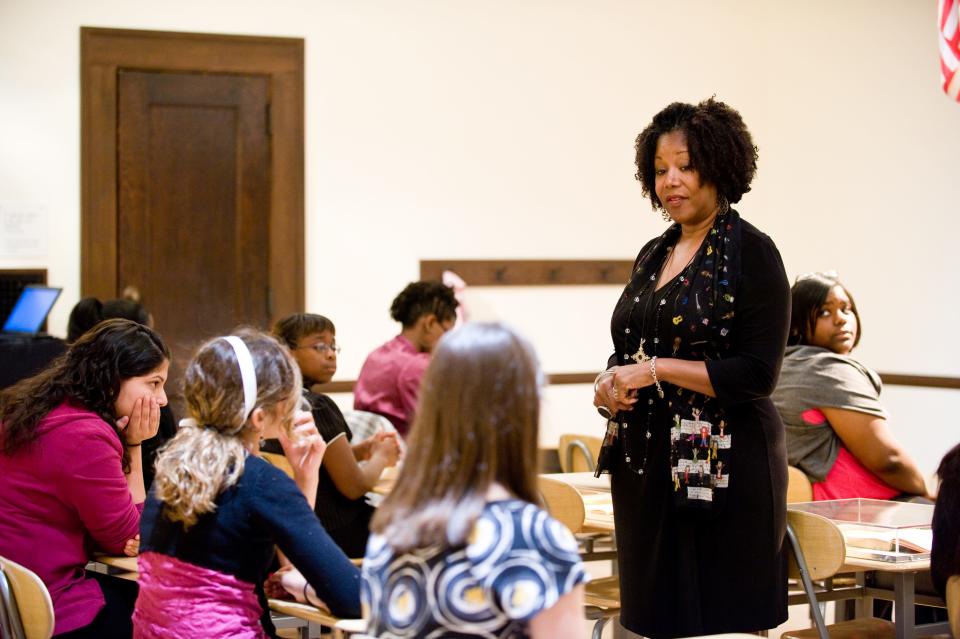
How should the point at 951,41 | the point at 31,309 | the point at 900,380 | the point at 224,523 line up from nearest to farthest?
the point at 224,523, the point at 951,41, the point at 31,309, the point at 900,380

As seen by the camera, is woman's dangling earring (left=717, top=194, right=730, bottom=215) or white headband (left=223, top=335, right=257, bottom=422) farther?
woman's dangling earring (left=717, top=194, right=730, bottom=215)

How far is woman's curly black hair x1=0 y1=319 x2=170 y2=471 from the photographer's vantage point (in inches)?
107

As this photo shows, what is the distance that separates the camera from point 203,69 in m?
5.93

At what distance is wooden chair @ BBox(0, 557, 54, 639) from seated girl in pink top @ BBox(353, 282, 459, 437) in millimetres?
2106

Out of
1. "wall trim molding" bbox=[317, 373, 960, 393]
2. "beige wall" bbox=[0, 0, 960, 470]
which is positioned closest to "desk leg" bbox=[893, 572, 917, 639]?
"beige wall" bbox=[0, 0, 960, 470]

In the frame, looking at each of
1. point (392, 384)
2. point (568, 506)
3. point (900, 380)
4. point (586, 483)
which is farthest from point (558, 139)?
point (568, 506)

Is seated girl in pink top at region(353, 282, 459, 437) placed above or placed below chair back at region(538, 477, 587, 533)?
above

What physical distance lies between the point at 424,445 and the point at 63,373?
5.26 ft

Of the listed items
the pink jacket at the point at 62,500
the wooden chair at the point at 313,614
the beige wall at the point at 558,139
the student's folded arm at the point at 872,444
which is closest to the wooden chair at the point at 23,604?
the pink jacket at the point at 62,500

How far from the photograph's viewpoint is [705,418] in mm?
2488

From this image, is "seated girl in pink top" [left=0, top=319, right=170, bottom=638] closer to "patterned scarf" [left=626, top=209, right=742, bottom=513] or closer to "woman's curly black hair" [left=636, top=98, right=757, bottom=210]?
"patterned scarf" [left=626, top=209, right=742, bottom=513]

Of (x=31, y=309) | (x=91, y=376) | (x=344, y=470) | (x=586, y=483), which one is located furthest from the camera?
(x=31, y=309)

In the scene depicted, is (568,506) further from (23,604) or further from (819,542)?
(23,604)

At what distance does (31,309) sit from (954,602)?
4.48 m
